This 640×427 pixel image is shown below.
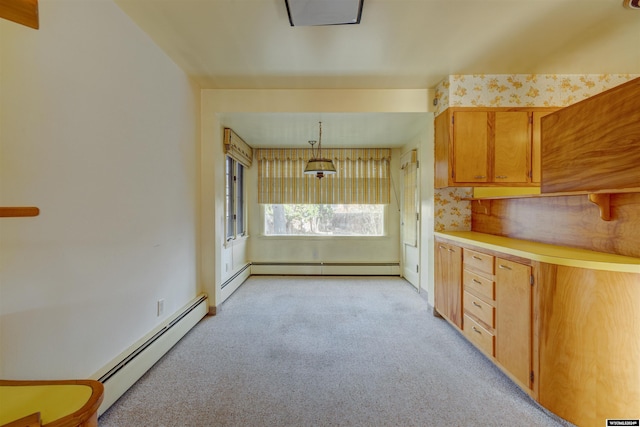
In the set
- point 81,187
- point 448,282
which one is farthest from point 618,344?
point 81,187

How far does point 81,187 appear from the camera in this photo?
1.48 meters

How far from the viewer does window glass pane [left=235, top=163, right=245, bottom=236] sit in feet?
14.4

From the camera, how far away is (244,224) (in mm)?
4707

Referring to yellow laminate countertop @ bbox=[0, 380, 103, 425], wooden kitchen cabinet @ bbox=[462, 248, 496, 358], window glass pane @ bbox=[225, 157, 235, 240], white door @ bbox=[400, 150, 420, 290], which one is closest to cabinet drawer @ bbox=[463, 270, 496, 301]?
wooden kitchen cabinet @ bbox=[462, 248, 496, 358]

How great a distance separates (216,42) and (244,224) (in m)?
3.05

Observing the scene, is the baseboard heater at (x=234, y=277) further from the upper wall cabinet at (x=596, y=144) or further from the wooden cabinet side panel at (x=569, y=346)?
the upper wall cabinet at (x=596, y=144)

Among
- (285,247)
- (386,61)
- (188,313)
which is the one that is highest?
(386,61)

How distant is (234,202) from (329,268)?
1.98 m

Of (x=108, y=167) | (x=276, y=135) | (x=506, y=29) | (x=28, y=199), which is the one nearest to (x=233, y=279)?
(x=276, y=135)

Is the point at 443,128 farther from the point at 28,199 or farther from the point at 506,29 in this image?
the point at 28,199

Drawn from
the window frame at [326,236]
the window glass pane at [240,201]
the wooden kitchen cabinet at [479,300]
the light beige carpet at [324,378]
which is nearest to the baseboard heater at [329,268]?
the window frame at [326,236]

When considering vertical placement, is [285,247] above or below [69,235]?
below

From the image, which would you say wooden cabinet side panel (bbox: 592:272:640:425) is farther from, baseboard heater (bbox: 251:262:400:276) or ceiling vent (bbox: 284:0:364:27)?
baseboard heater (bbox: 251:262:400:276)

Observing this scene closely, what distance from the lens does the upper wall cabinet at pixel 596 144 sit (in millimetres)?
1468
